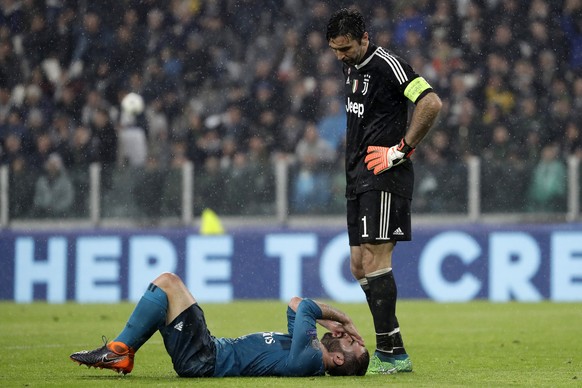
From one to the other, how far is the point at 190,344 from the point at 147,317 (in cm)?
30

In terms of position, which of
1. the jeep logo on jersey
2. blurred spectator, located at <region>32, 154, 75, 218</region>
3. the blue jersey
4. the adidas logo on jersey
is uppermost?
the jeep logo on jersey

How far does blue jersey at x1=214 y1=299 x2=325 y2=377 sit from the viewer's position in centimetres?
689

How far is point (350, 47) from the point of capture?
25.0 feet

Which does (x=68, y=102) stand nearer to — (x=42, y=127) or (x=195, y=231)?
→ (x=42, y=127)

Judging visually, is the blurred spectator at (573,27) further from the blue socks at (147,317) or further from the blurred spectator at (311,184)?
the blue socks at (147,317)

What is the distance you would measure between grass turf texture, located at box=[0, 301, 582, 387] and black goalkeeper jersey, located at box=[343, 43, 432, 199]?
3.96 feet

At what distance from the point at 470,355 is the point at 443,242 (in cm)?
637

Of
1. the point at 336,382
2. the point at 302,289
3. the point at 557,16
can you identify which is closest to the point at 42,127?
the point at 302,289

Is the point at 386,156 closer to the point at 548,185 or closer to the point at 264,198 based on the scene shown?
the point at 548,185

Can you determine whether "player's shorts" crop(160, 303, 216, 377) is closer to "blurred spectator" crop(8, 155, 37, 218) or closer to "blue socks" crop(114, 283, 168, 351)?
"blue socks" crop(114, 283, 168, 351)

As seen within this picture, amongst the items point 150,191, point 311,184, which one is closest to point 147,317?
point 311,184

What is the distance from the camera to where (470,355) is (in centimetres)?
896

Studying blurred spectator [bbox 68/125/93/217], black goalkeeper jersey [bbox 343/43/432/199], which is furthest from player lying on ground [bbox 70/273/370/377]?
blurred spectator [bbox 68/125/93/217]

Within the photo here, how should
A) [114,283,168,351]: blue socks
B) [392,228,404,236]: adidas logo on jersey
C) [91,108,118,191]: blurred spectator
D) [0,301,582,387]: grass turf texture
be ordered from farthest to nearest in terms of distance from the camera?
[91,108,118,191]: blurred spectator
[392,228,404,236]: adidas logo on jersey
[0,301,582,387]: grass turf texture
[114,283,168,351]: blue socks
